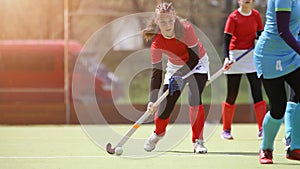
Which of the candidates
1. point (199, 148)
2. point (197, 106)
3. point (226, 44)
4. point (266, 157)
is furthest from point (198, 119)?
point (226, 44)

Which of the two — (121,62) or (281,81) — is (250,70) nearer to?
(281,81)

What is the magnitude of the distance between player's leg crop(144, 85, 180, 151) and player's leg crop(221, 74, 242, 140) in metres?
1.72

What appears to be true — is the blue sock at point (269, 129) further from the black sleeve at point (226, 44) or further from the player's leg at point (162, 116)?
the black sleeve at point (226, 44)

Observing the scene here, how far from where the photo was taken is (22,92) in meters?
13.2

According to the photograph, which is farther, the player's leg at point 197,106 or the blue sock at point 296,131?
the player's leg at point 197,106

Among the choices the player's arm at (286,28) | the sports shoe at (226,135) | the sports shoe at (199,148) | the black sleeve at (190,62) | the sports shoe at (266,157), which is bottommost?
the sports shoe at (226,135)

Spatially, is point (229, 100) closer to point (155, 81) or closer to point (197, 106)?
point (197, 106)

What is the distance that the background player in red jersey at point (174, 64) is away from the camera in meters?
7.73

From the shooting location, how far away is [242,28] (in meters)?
9.60

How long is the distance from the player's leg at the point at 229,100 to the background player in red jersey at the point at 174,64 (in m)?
1.62

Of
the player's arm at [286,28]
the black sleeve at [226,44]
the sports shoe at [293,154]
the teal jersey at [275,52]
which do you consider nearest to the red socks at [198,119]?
the sports shoe at [293,154]

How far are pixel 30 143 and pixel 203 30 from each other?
4.39 m

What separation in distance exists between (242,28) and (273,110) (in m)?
2.85

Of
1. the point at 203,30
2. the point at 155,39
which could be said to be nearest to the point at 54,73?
the point at 203,30
